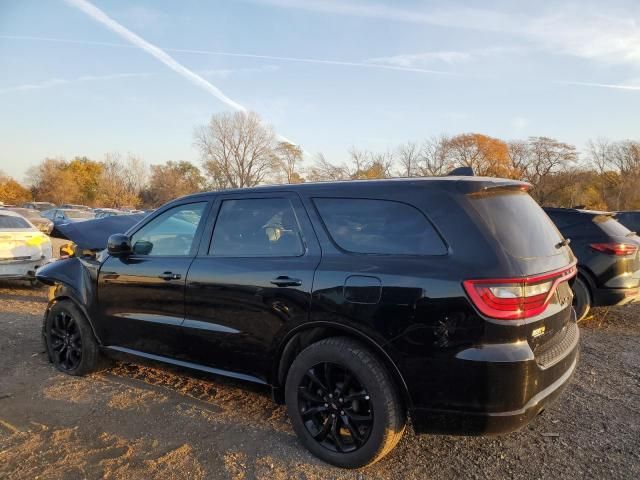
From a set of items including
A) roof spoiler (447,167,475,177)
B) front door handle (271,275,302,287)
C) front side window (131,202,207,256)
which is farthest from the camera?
front side window (131,202,207,256)

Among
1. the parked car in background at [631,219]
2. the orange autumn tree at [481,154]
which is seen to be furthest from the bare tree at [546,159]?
the parked car in background at [631,219]

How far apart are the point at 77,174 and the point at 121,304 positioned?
68512 millimetres

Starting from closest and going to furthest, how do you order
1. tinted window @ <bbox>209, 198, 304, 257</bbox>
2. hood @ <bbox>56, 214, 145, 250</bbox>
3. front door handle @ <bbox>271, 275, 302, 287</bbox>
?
front door handle @ <bbox>271, 275, 302, 287</bbox>
tinted window @ <bbox>209, 198, 304, 257</bbox>
hood @ <bbox>56, 214, 145, 250</bbox>

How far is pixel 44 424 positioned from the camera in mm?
3275

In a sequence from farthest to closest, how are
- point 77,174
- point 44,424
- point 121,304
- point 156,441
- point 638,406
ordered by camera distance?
point 77,174 < point 121,304 < point 638,406 < point 44,424 < point 156,441

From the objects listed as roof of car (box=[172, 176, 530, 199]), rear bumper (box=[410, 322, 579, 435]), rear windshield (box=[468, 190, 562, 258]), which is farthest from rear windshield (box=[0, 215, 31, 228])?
rear windshield (box=[468, 190, 562, 258])

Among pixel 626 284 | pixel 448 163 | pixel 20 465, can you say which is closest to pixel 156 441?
pixel 20 465

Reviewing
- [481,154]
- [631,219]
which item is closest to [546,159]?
[481,154]

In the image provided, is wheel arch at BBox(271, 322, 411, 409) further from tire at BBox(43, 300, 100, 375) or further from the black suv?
tire at BBox(43, 300, 100, 375)

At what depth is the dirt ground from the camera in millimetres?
2695

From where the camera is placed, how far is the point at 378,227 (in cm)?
271

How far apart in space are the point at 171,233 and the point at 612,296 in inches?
206

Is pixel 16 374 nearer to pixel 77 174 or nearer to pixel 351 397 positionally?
pixel 351 397

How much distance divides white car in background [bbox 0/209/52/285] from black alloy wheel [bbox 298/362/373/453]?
283 inches
